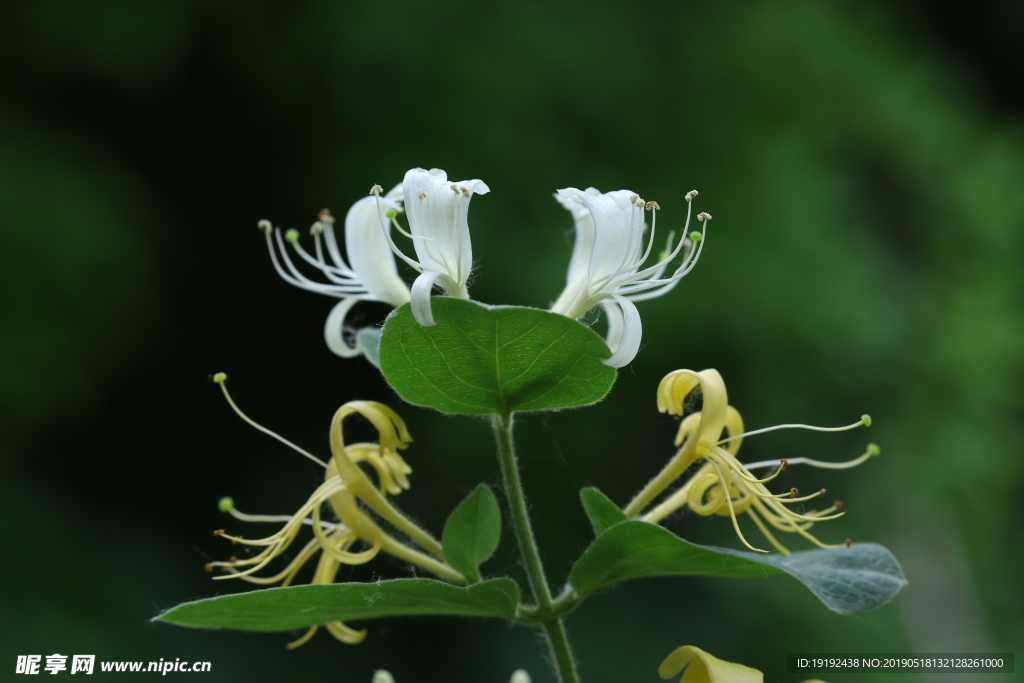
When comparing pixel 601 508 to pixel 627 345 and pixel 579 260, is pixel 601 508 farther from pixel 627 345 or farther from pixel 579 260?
pixel 579 260

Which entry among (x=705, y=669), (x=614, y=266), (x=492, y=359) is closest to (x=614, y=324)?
(x=614, y=266)

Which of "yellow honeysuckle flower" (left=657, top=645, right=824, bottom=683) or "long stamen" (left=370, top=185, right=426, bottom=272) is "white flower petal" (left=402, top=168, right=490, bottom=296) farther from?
"yellow honeysuckle flower" (left=657, top=645, right=824, bottom=683)

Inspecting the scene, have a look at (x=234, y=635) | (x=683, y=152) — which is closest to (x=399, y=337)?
(x=234, y=635)

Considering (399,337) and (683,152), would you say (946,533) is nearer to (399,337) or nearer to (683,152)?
(683,152)

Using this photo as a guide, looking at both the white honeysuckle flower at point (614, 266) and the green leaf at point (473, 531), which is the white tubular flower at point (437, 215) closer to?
the white honeysuckle flower at point (614, 266)

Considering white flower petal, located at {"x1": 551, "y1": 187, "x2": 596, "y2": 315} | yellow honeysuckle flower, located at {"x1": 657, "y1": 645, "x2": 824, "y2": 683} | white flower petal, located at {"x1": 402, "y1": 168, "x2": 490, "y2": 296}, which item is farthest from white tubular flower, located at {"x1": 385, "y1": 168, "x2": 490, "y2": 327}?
yellow honeysuckle flower, located at {"x1": 657, "y1": 645, "x2": 824, "y2": 683}

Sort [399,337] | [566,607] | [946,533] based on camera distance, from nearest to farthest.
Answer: [399,337] < [566,607] < [946,533]

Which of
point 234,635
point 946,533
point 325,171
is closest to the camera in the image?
point 234,635
